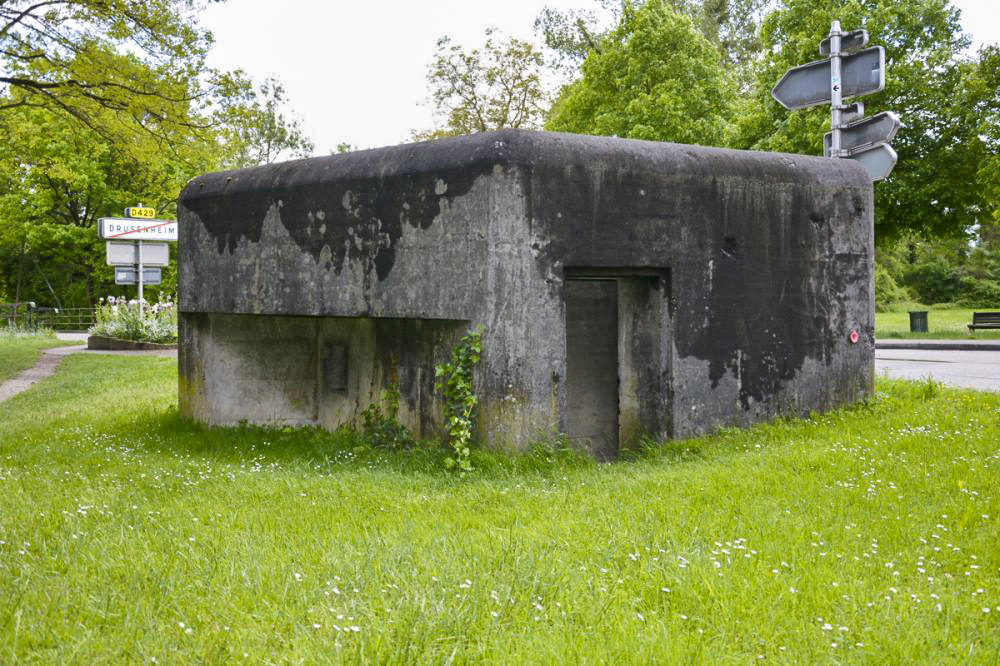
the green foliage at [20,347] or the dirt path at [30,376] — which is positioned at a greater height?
the green foliage at [20,347]

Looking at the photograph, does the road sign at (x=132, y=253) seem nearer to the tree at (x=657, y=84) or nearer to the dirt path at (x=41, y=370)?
the dirt path at (x=41, y=370)

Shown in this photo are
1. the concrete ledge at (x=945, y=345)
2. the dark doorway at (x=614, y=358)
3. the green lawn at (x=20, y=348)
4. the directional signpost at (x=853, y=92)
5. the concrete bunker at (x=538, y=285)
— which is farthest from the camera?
the concrete ledge at (x=945, y=345)

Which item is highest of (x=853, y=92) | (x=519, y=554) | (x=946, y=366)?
(x=853, y=92)

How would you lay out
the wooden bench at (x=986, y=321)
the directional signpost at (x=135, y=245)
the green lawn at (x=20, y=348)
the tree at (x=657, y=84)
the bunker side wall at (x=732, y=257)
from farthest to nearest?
the tree at (x=657, y=84), the directional signpost at (x=135, y=245), the wooden bench at (x=986, y=321), the green lawn at (x=20, y=348), the bunker side wall at (x=732, y=257)

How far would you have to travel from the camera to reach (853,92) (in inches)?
342

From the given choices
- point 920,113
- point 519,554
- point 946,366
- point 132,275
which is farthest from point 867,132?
point 132,275

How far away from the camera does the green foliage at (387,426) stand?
6902 mm

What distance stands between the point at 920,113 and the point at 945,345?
6044 millimetres

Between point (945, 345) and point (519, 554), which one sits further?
point (945, 345)

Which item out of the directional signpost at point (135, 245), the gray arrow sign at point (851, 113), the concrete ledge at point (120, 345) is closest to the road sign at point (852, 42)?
the gray arrow sign at point (851, 113)

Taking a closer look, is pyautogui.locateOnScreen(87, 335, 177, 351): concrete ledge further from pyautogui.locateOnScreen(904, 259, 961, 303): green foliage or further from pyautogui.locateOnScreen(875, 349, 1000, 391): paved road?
pyautogui.locateOnScreen(904, 259, 961, 303): green foliage

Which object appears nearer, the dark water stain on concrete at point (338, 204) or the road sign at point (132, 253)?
the dark water stain on concrete at point (338, 204)

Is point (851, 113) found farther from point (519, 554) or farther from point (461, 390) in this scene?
point (519, 554)

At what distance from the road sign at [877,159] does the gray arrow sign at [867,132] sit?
0.18 feet
